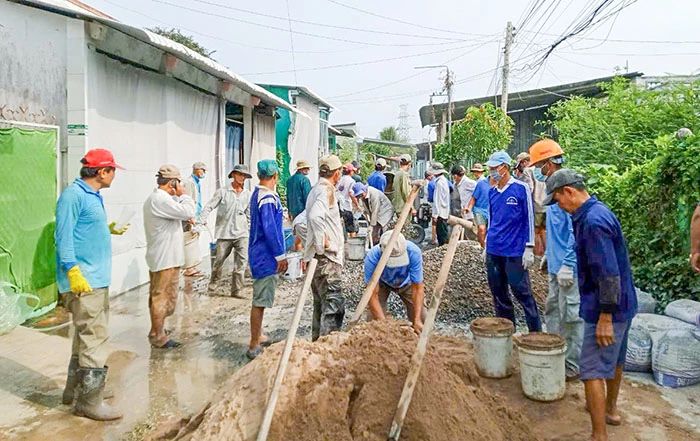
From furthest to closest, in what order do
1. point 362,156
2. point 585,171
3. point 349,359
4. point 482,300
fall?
point 362,156 → point 585,171 → point 482,300 → point 349,359

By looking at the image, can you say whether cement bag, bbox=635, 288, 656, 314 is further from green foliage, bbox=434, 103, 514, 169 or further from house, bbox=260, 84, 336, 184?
house, bbox=260, 84, 336, 184

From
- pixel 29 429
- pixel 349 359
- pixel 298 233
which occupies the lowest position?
pixel 29 429

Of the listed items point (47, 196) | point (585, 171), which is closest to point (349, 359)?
point (47, 196)

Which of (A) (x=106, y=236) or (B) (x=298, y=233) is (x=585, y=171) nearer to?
(B) (x=298, y=233)

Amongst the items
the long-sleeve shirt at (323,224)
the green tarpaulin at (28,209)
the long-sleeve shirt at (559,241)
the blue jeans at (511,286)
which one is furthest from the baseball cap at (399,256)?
the green tarpaulin at (28,209)

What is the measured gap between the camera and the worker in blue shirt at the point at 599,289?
11.8 ft

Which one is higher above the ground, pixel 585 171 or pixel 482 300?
pixel 585 171

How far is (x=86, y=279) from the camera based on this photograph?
4.08 metres

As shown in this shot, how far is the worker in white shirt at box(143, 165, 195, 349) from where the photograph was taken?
5684 mm

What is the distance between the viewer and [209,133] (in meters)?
11.6

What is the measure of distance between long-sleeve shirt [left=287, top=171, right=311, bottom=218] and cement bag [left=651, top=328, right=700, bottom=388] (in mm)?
5549

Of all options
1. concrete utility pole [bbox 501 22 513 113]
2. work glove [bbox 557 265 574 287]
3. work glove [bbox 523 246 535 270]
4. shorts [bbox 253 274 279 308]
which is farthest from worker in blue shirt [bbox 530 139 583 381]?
concrete utility pole [bbox 501 22 513 113]

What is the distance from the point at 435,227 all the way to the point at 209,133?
5.26 meters

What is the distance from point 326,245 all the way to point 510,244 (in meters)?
1.84
